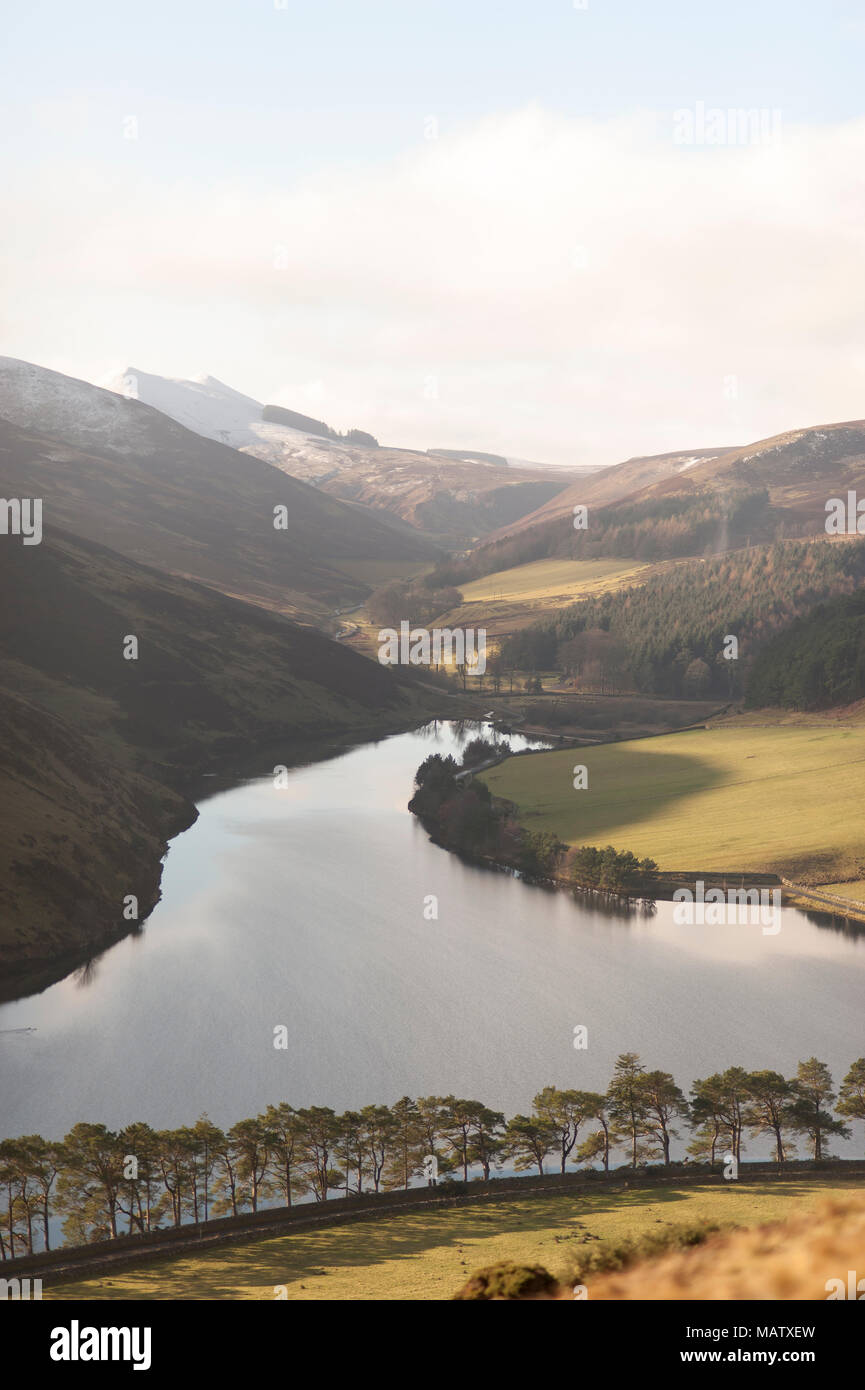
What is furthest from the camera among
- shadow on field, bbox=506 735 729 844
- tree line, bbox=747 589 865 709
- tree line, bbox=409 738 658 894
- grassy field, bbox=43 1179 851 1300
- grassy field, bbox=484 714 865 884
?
tree line, bbox=747 589 865 709

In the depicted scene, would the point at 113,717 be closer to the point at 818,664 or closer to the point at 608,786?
the point at 608,786

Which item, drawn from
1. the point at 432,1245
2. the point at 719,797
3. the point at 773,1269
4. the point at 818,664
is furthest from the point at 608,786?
the point at 773,1269

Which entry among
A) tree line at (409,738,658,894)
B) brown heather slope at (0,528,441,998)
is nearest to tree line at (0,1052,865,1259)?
brown heather slope at (0,528,441,998)

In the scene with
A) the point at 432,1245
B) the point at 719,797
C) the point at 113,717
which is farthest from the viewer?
the point at 113,717

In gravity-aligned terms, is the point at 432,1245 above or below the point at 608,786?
below

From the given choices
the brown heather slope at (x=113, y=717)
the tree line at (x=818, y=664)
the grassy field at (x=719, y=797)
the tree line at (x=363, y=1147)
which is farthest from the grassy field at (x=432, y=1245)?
the tree line at (x=818, y=664)

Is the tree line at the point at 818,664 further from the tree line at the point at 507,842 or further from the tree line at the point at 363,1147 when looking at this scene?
the tree line at the point at 363,1147

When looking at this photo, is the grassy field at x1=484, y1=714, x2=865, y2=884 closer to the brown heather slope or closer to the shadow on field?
the shadow on field
